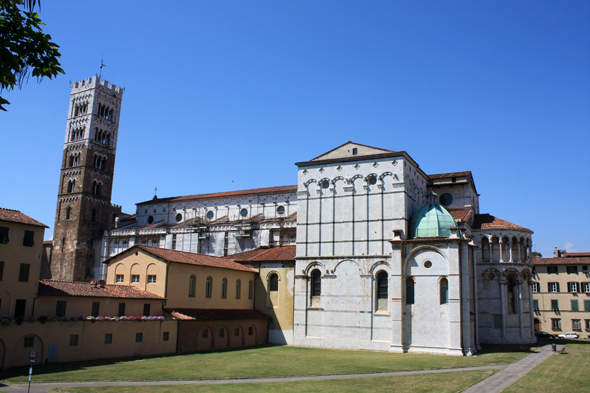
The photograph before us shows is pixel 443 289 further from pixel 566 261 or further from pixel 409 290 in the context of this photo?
pixel 566 261

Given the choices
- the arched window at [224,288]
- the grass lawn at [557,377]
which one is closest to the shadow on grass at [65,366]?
the arched window at [224,288]

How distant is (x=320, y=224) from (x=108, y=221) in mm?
48039

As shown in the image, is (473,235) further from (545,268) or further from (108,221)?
(108,221)

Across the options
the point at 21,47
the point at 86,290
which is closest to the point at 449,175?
the point at 86,290

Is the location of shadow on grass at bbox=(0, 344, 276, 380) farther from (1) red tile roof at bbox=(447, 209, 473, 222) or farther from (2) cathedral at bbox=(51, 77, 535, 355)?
(1) red tile roof at bbox=(447, 209, 473, 222)

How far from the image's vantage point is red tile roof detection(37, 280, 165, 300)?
30.2 meters

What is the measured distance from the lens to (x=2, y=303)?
2752 cm

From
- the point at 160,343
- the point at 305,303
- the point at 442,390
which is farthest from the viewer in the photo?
the point at 305,303

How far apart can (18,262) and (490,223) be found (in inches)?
1564

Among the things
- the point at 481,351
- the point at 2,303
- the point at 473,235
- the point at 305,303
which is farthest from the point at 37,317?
the point at 473,235

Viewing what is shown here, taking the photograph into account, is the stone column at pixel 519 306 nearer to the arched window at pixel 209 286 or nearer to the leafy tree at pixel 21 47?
the arched window at pixel 209 286

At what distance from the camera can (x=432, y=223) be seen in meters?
39.9

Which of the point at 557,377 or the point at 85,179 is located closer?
the point at 557,377

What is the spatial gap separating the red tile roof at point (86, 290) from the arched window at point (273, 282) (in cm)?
1256
